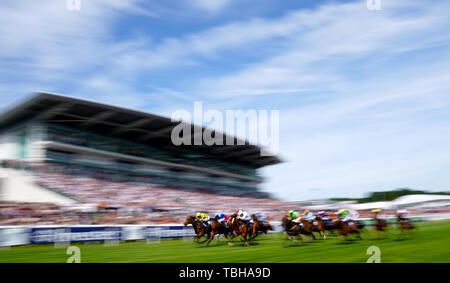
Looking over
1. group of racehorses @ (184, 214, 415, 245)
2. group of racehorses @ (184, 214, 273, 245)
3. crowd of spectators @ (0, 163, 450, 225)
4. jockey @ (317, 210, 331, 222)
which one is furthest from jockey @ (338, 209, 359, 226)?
crowd of spectators @ (0, 163, 450, 225)

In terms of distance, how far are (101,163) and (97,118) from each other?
11.0 ft

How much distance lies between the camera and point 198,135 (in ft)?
113

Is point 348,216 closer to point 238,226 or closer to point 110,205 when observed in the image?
point 238,226

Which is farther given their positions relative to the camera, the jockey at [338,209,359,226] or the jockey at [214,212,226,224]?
the jockey at [214,212,226,224]

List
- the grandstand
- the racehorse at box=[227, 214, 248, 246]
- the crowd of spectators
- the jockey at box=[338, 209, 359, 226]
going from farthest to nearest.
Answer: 1. the grandstand
2. the crowd of spectators
3. the racehorse at box=[227, 214, 248, 246]
4. the jockey at box=[338, 209, 359, 226]

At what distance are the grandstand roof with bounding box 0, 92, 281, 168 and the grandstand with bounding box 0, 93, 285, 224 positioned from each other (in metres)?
0.06

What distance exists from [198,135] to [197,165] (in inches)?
121

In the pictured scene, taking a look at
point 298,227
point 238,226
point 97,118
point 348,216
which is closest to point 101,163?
point 97,118

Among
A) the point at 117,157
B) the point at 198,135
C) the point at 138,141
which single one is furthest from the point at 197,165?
the point at 117,157

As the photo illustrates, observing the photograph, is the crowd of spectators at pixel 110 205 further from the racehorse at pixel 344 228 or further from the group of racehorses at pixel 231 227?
the racehorse at pixel 344 228

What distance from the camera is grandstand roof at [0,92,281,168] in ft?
85.2

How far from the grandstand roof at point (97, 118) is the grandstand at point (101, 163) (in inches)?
2.4

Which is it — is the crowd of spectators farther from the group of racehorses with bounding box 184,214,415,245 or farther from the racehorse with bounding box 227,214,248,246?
the racehorse with bounding box 227,214,248,246
